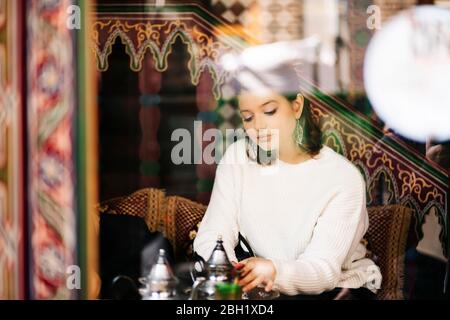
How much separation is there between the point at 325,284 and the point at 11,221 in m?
1.40

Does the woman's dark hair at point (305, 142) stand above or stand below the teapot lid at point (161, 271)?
above

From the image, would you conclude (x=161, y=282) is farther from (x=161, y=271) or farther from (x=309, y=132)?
(x=309, y=132)

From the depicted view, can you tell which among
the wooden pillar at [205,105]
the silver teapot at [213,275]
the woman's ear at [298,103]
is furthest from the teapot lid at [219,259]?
the woman's ear at [298,103]

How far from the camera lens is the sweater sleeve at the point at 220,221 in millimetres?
4012

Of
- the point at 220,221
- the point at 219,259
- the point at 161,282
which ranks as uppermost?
the point at 220,221

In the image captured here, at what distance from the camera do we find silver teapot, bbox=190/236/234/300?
3945 millimetres

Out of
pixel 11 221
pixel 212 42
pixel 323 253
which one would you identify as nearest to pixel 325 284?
pixel 323 253

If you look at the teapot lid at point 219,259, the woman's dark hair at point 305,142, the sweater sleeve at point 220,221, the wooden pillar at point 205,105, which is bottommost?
the teapot lid at point 219,259

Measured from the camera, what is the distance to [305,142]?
4.01 meters

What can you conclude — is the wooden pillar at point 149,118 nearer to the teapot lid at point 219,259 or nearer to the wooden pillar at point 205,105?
the wooden pillar at point 205,105

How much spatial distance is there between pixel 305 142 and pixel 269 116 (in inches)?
7.7

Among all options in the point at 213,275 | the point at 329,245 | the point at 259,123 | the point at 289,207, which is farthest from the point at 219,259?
the point at 259,123

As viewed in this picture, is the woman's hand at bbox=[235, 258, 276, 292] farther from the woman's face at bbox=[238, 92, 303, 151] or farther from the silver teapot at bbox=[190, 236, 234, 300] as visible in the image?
the woman's face at bbox=[238, 92, 303, 151]

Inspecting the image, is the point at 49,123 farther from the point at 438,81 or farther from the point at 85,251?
the point at 438,81
